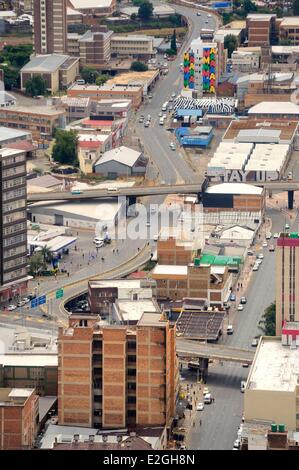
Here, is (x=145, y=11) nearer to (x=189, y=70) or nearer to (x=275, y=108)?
(x=189, y=70)

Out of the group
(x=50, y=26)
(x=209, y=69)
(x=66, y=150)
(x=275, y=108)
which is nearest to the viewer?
(x=66, y=150)

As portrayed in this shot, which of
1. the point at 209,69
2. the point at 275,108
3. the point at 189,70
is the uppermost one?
the point at 209,69

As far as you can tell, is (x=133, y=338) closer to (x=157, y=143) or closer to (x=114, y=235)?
(x=114, y=235)

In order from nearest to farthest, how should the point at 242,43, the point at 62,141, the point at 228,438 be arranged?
the point at 228,438
the point at 62,141
the point at 242,43

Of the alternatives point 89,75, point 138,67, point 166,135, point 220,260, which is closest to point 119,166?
point 166,135

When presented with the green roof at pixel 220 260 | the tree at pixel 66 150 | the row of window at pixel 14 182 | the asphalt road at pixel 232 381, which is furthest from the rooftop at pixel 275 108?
the row of window at pixel 14 182

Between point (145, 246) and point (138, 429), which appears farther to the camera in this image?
point (145, 246)
